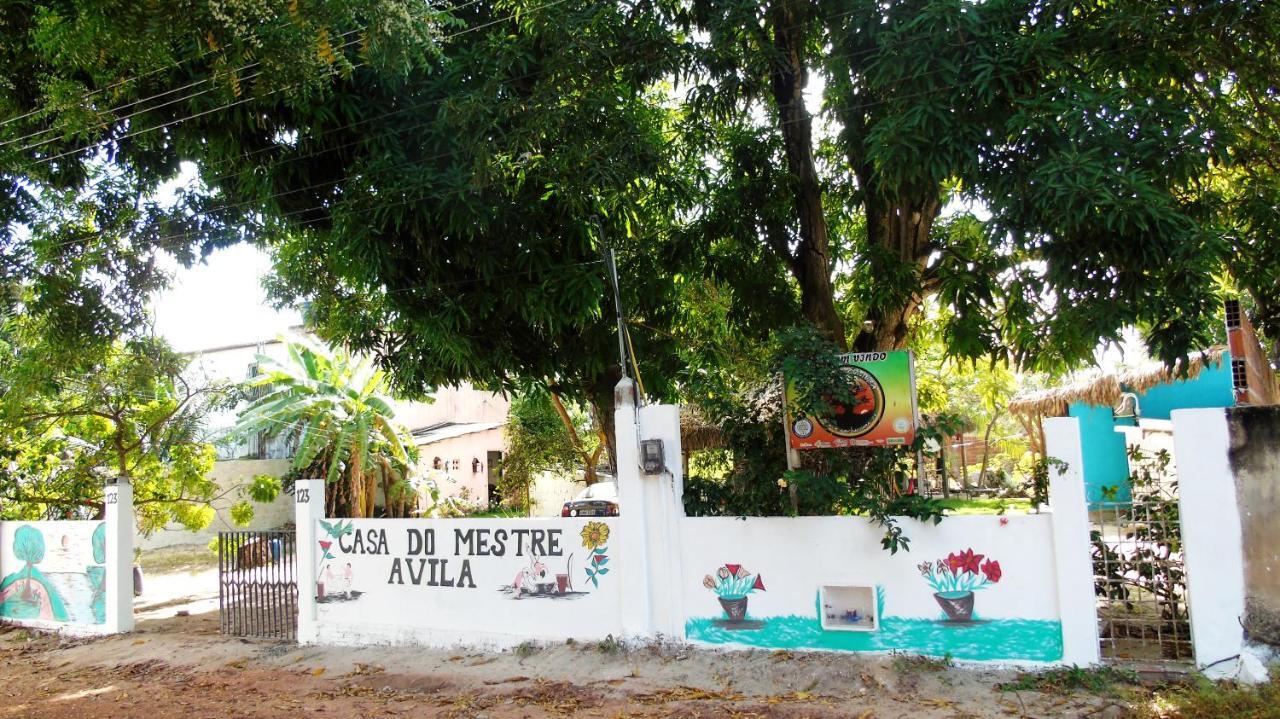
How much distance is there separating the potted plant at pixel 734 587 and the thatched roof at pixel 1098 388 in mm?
10415

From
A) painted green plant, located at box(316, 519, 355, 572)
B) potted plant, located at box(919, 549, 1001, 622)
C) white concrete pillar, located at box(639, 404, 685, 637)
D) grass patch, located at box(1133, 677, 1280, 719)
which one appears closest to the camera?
grass patch, located at box(1133, 677, 1280, 719)

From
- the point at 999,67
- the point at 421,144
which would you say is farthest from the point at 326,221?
the point at 999,67

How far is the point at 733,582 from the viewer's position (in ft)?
24.9

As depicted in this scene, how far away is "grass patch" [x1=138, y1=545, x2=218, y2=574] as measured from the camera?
18.0 meters

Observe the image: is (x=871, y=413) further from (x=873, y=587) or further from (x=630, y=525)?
(x=630, y=525)

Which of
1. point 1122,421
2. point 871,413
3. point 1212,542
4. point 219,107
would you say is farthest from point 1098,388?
point 219,107

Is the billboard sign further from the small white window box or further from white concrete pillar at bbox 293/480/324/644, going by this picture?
white concrete pillar at bbox 293/480/324/644

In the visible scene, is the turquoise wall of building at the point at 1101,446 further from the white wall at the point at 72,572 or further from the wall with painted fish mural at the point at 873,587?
the white wall at the point at 72,572

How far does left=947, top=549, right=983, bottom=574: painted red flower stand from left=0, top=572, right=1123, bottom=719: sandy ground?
745 mm

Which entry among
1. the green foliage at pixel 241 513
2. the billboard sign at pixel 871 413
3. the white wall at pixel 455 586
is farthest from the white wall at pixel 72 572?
the billboard sign at pixel 871 413

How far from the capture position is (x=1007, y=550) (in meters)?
6.71

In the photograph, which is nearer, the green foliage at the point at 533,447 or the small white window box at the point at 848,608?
the small white window box at the point at 848,608

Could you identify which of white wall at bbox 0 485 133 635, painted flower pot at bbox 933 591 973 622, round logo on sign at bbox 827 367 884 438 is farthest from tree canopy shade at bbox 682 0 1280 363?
white wall at bbox 0 485 133 635

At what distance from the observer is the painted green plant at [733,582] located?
7.53 m
